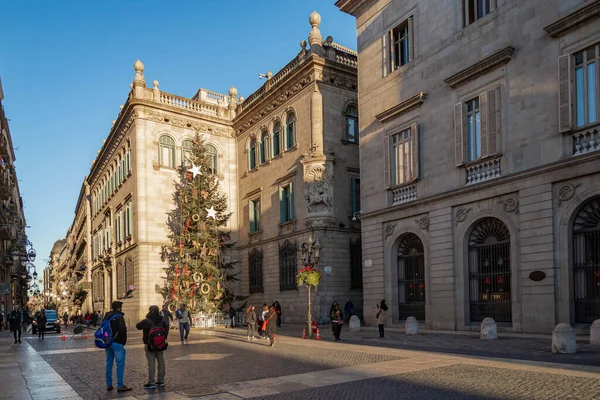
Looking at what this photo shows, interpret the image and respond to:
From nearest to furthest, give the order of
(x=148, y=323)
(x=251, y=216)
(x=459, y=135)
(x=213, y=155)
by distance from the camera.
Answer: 1. (x=148, y=323)
2. (x=459, y=135)
3. (x=251, y=216)
4. (x=213, y=155)

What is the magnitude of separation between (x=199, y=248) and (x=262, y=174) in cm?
702

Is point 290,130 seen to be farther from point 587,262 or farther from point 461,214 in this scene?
point 587,262

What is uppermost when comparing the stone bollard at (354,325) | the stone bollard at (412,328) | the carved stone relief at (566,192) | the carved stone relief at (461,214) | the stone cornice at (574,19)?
the stone cornice at (574,19)

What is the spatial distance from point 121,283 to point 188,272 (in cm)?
1296

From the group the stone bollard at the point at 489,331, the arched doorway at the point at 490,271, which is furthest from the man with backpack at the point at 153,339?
the arched doorway at the point at 490,271

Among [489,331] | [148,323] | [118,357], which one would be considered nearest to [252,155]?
[489,331]

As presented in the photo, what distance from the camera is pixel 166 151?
126 feet

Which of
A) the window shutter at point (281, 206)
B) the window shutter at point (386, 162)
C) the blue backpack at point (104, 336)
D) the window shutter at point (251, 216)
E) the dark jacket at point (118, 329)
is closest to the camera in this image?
the blue backpack at point (104, 336)

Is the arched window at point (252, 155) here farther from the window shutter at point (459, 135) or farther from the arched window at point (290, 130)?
the window shutter at point (459, 135)

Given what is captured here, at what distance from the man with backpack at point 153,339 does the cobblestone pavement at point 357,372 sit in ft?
0.99

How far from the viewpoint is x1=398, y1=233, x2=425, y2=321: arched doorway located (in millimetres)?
22516

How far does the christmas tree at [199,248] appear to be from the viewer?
105ft

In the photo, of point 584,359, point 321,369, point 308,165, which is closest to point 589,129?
point 584,359

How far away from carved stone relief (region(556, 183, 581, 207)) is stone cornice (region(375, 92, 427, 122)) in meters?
7.49
